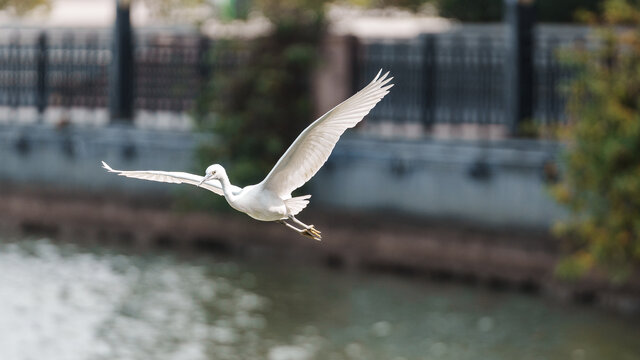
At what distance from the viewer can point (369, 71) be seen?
22.4 metres

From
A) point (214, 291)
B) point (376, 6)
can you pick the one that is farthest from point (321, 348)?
point (376, 6)

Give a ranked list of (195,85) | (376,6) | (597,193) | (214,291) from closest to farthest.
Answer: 1. (597,193)
2. (214,291)
3. (195,85)
4. (376,6)

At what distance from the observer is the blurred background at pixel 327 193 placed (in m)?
18.5

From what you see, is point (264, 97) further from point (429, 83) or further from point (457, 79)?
point (457, 79)

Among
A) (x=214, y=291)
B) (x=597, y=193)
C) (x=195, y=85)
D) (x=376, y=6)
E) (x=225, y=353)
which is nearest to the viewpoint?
(x=225, y=353)

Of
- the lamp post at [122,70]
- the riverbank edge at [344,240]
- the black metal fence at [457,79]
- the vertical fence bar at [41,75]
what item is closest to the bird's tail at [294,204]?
the riverbank edge at [344,240]

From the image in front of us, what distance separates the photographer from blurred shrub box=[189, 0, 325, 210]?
22.2m

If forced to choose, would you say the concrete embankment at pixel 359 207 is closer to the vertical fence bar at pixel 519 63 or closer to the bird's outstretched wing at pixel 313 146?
the vertical fence bar at pixel 519 63

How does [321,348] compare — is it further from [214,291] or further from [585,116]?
[585,116]

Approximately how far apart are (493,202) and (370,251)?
1970 millimetres

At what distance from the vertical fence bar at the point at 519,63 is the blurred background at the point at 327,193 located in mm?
26

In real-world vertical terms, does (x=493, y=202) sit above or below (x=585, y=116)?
below

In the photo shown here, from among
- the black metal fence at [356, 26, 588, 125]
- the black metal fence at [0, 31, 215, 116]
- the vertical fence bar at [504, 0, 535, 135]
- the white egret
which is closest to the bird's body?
the white egret

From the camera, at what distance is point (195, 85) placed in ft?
77.4
